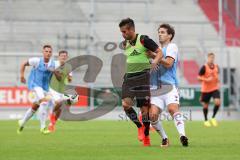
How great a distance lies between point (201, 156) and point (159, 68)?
9.23 ft

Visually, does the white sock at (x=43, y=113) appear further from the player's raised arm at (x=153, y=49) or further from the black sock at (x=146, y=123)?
the player's raised arm at (x=153, y=49)

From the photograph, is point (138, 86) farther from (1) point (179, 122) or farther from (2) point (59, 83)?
(2) point (59, 83)

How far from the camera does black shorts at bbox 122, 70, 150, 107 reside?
14.4 metres

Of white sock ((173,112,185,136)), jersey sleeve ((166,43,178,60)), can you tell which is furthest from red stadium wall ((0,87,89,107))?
jersey sleeve ((166,43,178,60))

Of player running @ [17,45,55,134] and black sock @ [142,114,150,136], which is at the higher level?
player running @ [17,45,55,134]

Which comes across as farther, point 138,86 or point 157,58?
point 138,86

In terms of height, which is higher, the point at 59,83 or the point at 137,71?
the point at 137,71

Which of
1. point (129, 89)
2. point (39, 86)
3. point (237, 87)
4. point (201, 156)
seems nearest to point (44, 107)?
point (39, 86)

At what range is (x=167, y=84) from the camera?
1409 centimetres

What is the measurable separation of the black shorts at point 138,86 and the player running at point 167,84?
24 cm

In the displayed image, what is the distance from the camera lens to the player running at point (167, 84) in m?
13.9

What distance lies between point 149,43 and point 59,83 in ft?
30.8

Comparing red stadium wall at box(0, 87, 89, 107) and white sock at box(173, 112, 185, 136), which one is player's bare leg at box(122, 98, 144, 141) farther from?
red stadium wall at box(0, 87, 89, 107)

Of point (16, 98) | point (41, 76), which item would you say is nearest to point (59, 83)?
point (41, 76)
